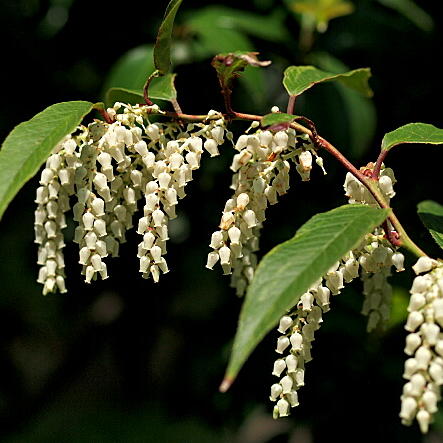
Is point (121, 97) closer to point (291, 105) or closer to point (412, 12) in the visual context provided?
point (291, 105)

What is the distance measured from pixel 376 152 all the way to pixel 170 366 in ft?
6.40

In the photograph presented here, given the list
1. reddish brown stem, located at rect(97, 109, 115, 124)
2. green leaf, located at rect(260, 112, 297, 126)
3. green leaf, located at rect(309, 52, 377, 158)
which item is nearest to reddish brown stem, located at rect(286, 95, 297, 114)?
green leaf, located at rect(260, 112, 297, 126)

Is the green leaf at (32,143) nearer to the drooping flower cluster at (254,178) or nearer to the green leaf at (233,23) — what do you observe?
the drooping flower cluster at (254,178)

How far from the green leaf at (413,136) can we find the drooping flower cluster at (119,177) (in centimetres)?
32

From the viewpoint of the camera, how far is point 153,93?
1.60 metres

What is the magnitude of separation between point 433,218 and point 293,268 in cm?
65

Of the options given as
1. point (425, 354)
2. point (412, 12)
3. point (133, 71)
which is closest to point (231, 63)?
point (425, 354)

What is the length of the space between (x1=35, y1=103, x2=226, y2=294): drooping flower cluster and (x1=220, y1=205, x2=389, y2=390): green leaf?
0.31 m

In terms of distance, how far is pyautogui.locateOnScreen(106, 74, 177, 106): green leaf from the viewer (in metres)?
1.58

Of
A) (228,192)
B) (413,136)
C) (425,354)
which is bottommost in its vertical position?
(228,192)

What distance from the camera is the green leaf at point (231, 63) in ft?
4.54

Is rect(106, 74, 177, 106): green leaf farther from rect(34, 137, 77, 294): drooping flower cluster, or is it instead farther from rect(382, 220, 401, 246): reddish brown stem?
rect(382, 220, 401, 246): reddish brown stem

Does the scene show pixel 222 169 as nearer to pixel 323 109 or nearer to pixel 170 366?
pixel 323 109

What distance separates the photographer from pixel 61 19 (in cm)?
309
